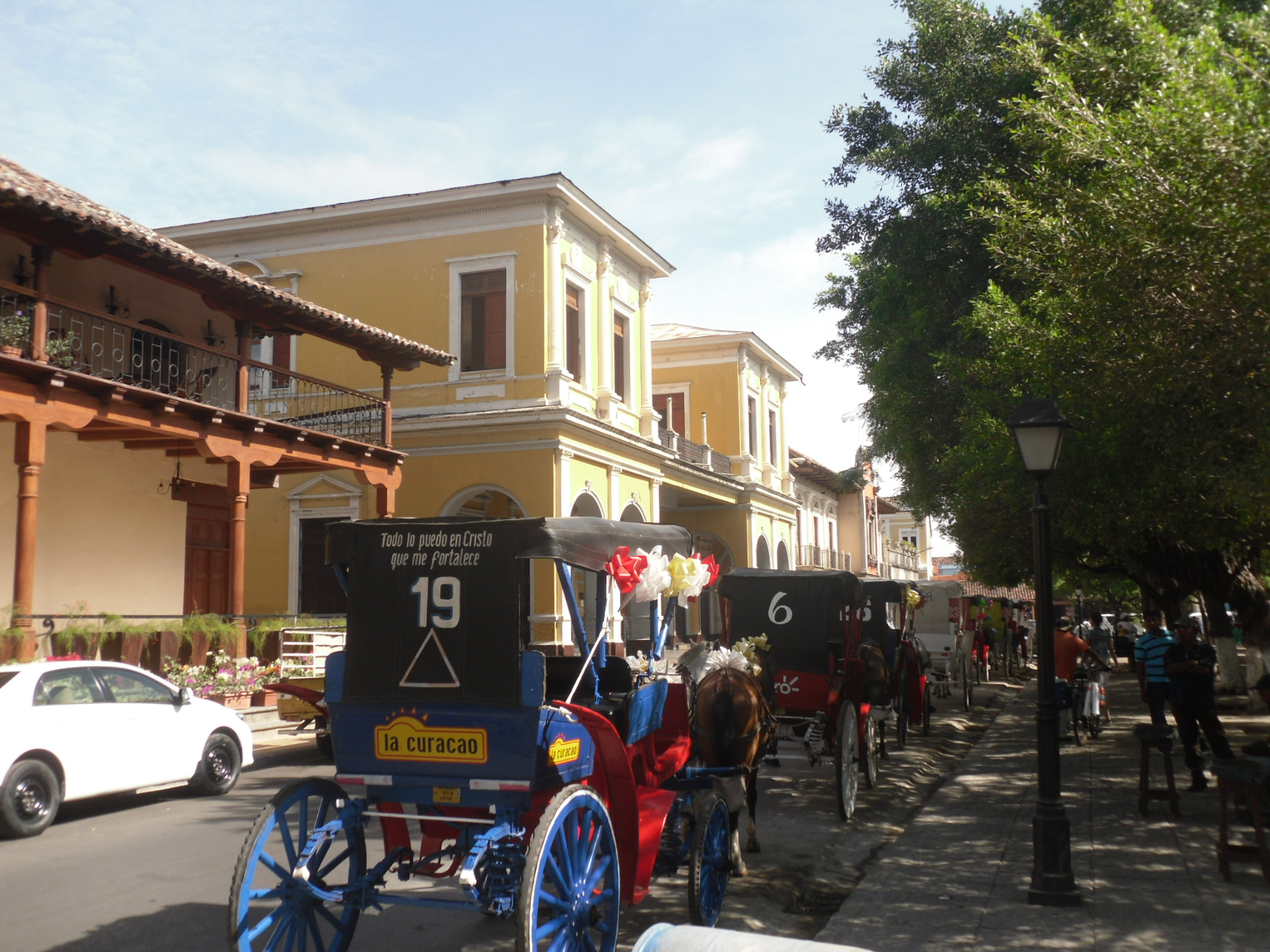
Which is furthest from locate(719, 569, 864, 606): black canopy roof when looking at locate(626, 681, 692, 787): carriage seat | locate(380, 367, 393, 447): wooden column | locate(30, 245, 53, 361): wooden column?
locate(380, 367, 393, 447): wooden column

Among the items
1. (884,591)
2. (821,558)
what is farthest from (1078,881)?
(821,558)

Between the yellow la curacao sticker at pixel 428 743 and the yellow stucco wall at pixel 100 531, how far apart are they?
1244 cm

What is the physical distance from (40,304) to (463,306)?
10.7 meters

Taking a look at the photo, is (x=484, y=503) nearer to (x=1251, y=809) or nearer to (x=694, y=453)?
(x=694, y=453)

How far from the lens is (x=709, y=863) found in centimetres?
613

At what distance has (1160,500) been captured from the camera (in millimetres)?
10766

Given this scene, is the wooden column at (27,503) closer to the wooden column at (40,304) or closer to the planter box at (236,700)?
the wooden column at (40,304)

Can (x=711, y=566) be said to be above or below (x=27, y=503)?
below

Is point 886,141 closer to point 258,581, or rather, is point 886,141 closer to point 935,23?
point 935,23

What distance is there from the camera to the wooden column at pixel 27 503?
13531 millimetres

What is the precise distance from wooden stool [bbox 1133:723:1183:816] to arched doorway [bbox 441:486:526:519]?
46.7 feet

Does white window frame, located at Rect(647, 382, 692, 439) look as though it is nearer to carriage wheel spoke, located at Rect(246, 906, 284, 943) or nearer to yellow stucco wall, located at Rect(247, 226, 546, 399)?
yellow stucco wall, located at Rect(247, 226, 546, 399)

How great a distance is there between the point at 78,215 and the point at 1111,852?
13340 mm

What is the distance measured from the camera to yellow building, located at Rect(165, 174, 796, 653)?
22.6 meters
